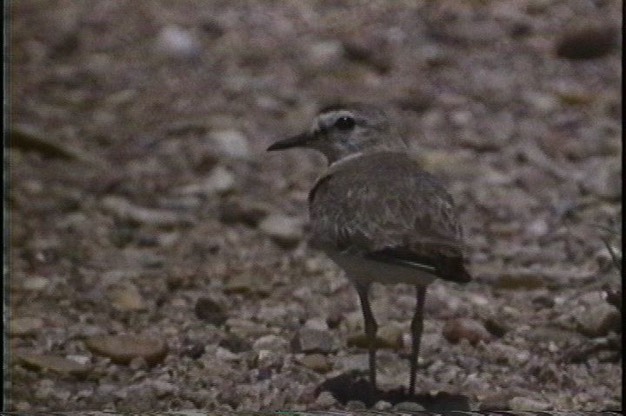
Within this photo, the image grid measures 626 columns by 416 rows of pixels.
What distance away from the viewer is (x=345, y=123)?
3.06 m

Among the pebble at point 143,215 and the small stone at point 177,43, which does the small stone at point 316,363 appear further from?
the small stone at point 177,43

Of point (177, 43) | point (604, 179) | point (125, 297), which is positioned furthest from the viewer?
point (177, 43)

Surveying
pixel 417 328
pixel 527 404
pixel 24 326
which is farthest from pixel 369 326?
pixel 24 326

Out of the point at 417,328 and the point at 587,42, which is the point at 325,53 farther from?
the point at 417,328

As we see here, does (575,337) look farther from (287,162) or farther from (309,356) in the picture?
(287,162)

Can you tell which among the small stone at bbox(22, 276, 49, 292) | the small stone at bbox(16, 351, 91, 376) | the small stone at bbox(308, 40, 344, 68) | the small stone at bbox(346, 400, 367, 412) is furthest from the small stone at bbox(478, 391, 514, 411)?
the small stone at bbox(308, 40, 344, 68)

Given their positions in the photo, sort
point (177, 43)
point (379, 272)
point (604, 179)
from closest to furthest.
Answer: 1. point (379, 272)
2. point (604, 179)
3. point (177, 43)

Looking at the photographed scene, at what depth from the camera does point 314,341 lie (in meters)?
3.07

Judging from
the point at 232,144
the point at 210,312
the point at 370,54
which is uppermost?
the point at 370,54

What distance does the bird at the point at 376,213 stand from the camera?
8.83 feet

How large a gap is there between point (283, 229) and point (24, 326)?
2.35ft

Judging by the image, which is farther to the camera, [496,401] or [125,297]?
[125,297]

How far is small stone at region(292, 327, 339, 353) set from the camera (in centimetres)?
305

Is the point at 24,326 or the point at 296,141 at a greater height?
the point at 296,141
